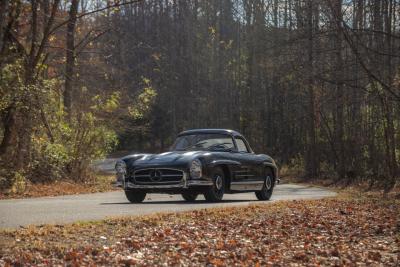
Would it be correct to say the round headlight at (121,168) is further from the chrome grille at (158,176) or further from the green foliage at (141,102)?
the green foliage at (141,102)

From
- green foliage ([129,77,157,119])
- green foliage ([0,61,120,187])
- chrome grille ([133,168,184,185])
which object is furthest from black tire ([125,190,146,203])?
green foliage ([129,77,157,119])

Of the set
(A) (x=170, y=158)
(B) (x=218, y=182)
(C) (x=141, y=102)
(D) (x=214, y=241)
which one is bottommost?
(D) (x=214, y=241)

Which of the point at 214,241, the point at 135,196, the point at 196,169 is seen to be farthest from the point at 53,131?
the point at 214,241

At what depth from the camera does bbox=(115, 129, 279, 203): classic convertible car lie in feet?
50.8

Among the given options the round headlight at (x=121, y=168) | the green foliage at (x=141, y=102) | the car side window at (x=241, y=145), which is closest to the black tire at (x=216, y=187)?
the car side window at (x=241, y=145)

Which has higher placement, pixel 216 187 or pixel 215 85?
pixel 215 85

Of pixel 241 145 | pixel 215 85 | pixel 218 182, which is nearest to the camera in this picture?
pixel 218 182

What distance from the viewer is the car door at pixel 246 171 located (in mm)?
16766

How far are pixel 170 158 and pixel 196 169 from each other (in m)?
0.79

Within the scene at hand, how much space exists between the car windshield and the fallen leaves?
4.31 metres

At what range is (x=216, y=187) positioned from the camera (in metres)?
16.2

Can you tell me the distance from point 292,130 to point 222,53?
534 inches

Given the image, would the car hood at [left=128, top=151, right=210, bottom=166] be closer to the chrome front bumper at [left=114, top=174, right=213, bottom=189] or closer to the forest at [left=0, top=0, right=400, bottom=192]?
the chrome front bumper at [left=114, top=174, right=213, bottom=189]

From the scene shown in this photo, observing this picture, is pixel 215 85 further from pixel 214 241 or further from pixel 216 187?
pixel 214 241
